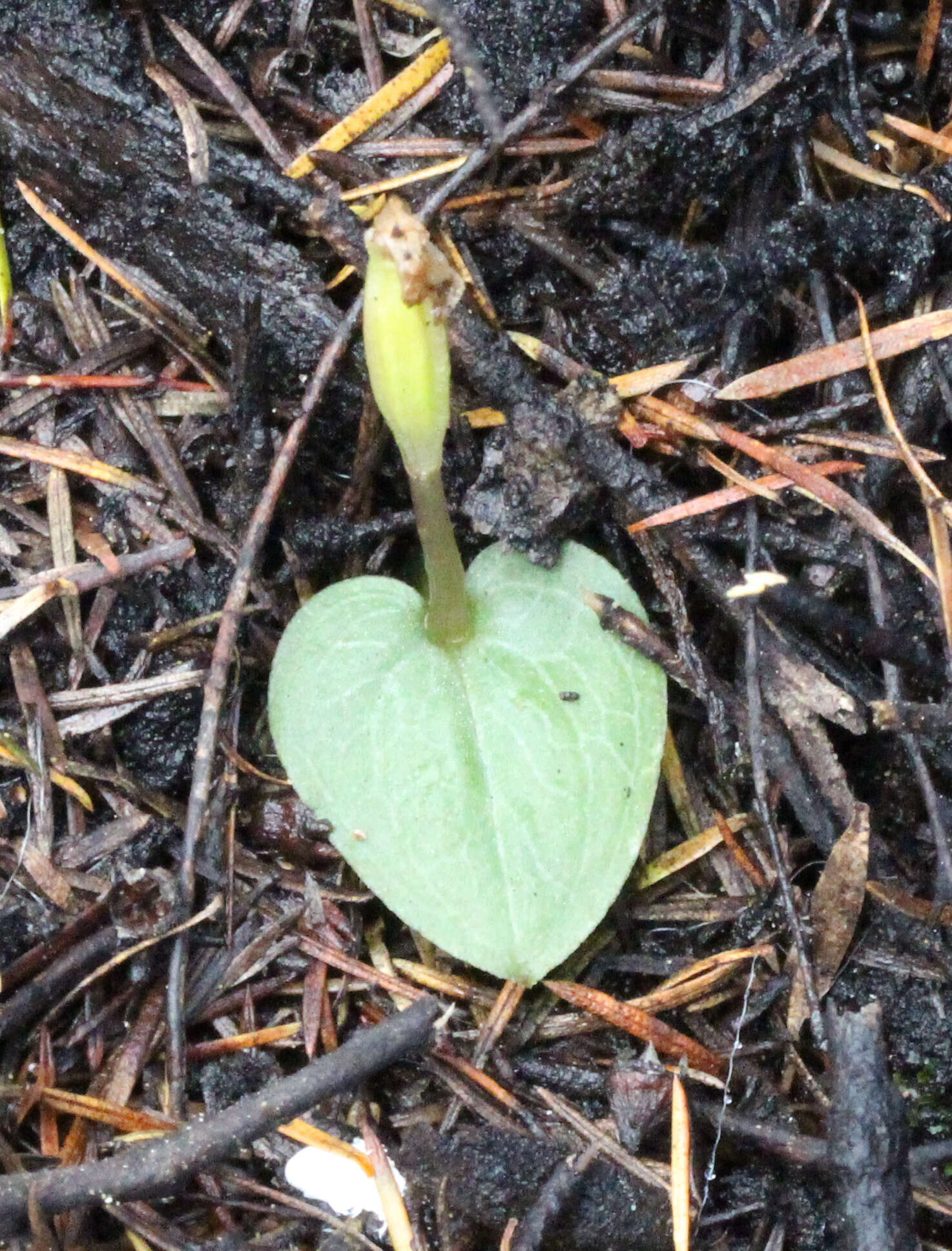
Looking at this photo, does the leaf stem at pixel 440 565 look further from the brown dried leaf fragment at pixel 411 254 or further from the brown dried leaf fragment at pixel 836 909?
the brown dried leaf fragment at pixel 836 909

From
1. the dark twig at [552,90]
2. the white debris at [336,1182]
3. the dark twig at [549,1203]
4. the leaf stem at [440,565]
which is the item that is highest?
the dark twig at [552,90]

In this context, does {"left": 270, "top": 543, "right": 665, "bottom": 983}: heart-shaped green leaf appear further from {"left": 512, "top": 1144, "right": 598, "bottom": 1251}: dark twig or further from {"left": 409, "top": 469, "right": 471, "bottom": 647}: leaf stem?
{"left": 512, "top": 1144, "right": 598, "bottom": 1251}: dark twig

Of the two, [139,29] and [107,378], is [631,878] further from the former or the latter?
[139,29]

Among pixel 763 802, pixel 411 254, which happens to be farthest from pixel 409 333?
pixel 763 802

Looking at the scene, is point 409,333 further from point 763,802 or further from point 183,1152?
point 183,1152

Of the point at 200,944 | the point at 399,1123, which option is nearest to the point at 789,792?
the point at 399,1123

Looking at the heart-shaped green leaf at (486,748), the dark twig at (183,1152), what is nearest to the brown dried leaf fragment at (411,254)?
the heart-shaped green leaf at (486,748)

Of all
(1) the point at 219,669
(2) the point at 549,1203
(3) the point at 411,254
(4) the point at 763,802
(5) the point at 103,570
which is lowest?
(2) the point at 549,1203
